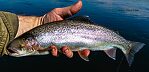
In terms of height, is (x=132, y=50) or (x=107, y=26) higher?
(x=132, y=50)

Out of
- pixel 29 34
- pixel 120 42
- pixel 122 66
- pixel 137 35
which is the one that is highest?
pixel 29 34

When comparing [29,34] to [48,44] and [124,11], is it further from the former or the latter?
[124,11]

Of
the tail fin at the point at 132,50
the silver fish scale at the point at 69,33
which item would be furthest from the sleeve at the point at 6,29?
the tail fin at the point at 132,50

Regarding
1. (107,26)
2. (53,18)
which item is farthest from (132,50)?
(107,26)

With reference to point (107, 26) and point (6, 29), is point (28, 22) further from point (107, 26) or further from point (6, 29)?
point (107, 26)

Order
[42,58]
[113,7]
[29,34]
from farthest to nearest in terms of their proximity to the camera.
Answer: [113,7] < [42,58] < [29,34]

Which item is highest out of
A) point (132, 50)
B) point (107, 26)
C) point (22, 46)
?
point (22, 46)

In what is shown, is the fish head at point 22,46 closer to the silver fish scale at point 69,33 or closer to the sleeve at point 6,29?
the silver fish scale at point 69,33

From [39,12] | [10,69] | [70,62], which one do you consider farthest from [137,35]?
[10,69]
